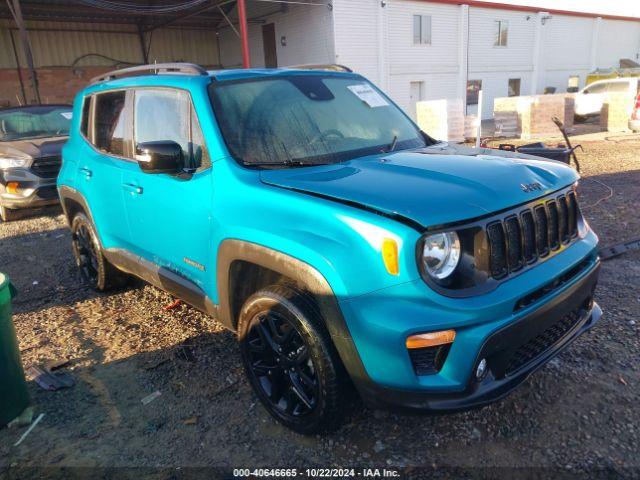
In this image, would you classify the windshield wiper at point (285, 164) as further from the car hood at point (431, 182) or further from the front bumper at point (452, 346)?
the front bumper at point (452, 346)

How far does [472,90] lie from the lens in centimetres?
2508

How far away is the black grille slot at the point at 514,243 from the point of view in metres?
2.25

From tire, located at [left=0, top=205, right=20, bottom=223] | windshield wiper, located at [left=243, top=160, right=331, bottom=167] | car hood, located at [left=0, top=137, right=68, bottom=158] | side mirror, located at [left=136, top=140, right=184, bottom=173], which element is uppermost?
side mirror, located at [left=136, top=140, right=184, bottom=173]

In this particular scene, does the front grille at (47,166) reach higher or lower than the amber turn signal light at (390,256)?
lower

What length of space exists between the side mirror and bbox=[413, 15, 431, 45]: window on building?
21706mm

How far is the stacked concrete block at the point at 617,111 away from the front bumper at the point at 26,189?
630 inches

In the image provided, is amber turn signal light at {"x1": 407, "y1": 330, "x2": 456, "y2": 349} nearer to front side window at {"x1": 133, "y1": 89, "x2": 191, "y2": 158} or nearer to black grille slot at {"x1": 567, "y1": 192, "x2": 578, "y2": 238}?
black grille slot at {"x1": 567, "y1": 192, "x2": 578, "y2": 238}

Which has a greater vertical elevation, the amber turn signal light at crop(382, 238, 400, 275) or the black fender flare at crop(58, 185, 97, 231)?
the amber turn signal light at crop(382, 238, 400, 275)

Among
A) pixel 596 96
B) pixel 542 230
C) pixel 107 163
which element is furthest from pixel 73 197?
pixel 596 96

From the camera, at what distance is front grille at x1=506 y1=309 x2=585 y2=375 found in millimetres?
2250

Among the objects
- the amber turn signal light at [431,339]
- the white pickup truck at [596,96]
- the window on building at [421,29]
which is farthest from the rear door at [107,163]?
the window on building at [421,29]

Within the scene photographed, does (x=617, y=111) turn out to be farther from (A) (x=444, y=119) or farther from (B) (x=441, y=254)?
(B) (x=441, y=254)

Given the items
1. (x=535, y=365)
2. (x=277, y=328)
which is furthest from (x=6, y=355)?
(x=535, y=365)

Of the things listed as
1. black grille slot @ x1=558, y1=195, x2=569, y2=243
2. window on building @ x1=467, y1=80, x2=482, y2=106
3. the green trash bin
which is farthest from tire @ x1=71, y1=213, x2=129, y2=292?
window on building @ x1=467, y1=80, x2=482, y2=106
